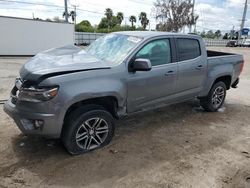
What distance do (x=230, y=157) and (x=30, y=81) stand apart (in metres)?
3.19

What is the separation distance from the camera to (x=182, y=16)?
39.4 m

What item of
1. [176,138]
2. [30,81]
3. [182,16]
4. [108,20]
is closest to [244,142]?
[176,138]

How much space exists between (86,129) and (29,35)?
67.2ft

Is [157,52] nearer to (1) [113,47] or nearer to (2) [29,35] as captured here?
(1) [113,47]

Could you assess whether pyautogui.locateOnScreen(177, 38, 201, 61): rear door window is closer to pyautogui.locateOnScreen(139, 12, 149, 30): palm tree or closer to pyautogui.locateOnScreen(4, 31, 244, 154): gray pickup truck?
pyautogui.locateOnScreen(4, 31, 244, 154): gray pickup truck

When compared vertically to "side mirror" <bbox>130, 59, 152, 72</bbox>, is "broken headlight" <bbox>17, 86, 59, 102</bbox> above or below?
below

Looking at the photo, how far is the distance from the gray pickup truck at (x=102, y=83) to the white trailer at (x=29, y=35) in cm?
1827

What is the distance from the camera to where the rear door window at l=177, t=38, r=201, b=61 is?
18.5 ft

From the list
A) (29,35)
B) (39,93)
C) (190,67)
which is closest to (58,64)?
(39,93)

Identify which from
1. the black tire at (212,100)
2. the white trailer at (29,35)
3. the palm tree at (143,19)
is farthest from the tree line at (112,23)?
the black tire at (212,100)

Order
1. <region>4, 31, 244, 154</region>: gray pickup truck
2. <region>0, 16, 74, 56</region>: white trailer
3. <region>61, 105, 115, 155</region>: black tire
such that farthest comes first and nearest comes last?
<region>0, 16, 74, 56</region>: white trailer
<region>61, 105, 115, 155</region>: black tire
<region>4, 31, 244, 154</region>: gray pickup truck

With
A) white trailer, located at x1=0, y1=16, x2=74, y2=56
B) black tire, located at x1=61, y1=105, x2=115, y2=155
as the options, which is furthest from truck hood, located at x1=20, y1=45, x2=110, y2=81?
white trailer, located at x1=0, y1=16, x2=74, y2=56

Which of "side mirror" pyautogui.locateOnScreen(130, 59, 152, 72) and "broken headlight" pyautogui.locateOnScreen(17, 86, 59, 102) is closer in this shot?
"broken headlight" pyautogui.locateOnScreen(17, 86, 59, 102)

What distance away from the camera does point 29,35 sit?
2298cm
